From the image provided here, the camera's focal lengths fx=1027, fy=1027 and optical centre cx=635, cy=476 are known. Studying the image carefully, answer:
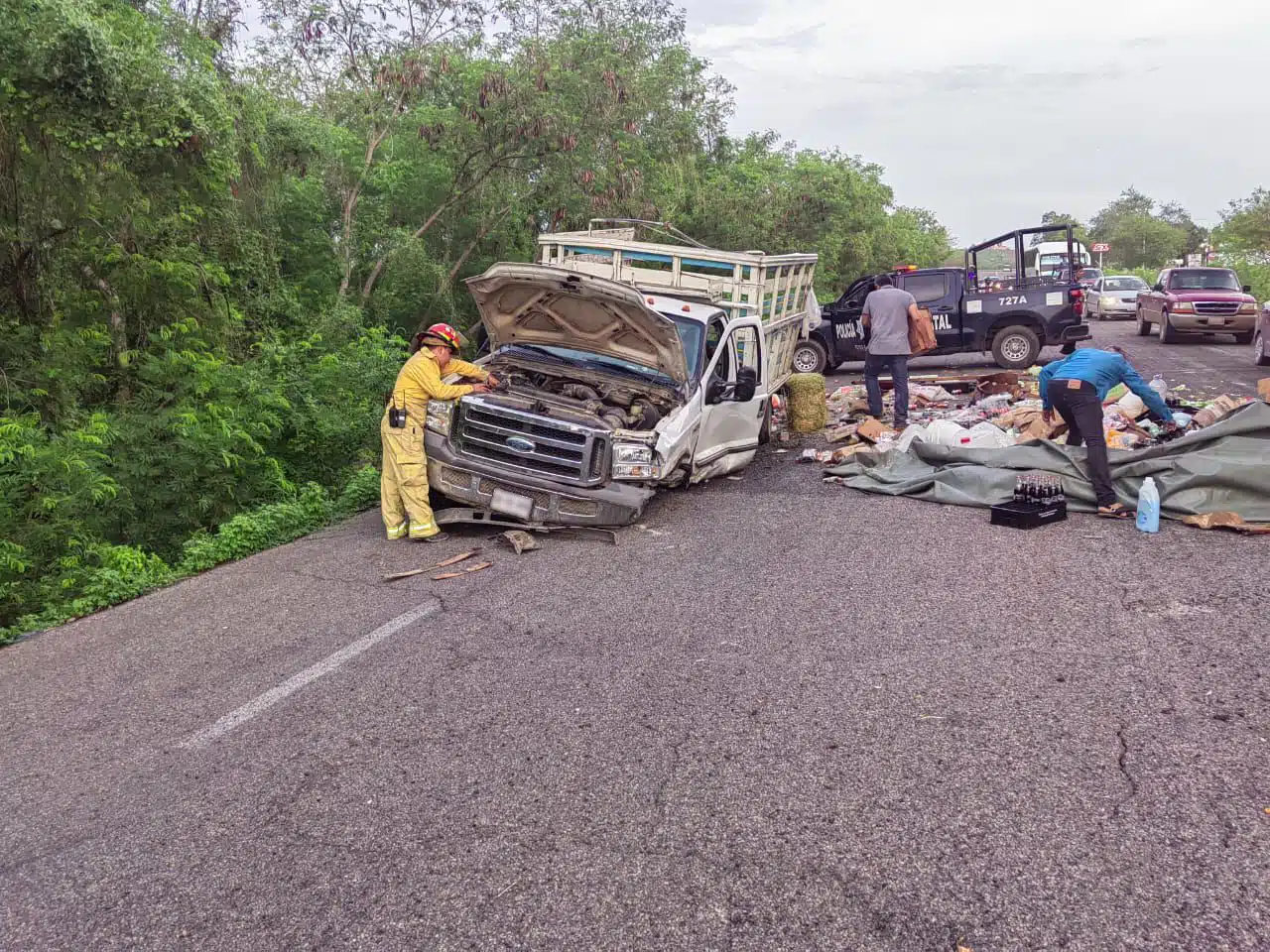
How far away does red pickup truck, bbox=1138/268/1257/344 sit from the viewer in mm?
22922

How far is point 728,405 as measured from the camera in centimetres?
1018

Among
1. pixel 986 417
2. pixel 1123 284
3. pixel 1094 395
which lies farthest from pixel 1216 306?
pixel 1094 395

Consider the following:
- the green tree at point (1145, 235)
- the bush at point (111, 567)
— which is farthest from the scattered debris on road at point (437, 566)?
the green tree at point (1145, 235)

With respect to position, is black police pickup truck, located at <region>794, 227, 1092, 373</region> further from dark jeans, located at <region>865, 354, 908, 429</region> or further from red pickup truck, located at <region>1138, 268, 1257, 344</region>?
red pickup truck, located at <region>1138, 268, 1257, 344</region>

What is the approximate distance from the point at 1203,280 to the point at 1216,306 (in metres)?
1.75

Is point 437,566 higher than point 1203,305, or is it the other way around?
point 1203,305

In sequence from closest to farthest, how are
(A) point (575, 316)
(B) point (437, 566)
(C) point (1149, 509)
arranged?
(B) point (437, 566) < (C) point (1149, 509) < (A) point (575, 316)

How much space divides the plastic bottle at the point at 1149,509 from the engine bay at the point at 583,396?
12.6 ft

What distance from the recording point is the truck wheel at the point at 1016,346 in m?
18.7

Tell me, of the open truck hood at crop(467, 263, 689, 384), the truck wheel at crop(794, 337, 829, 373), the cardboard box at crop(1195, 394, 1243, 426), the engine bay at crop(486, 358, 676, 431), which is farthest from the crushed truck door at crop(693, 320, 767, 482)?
the truck wheel at crop(794, 337, 829, 373)

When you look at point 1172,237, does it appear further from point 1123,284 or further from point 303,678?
point 303,678

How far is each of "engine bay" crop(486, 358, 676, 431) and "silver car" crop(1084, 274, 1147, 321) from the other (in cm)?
2845

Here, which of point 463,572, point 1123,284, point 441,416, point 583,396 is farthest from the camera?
point 1123,284

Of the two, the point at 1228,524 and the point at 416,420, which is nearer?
the point at 1228,524
